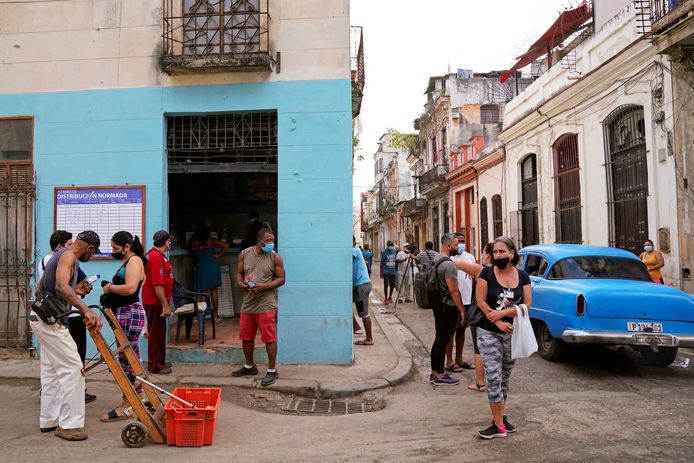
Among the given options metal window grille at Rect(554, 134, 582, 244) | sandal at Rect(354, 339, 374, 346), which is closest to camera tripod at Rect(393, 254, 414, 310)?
metal window grille at Rect(554, 134, 582, 244)

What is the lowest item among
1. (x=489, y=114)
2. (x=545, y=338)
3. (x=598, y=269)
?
(x=545, y=338)

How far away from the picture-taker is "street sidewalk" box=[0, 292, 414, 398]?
5.93 metres

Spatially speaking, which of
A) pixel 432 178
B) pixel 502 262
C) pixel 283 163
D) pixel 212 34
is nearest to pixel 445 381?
pixel 502 262

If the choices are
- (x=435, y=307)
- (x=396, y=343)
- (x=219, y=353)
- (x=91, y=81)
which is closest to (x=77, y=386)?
(x=219, y=353)

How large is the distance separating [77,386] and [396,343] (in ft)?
16.5

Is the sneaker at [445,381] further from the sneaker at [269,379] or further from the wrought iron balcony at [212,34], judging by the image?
the wrought iron balcony at [212,34]

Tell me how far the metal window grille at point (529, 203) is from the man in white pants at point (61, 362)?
15.6m

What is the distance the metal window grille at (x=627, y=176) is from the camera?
1177cm

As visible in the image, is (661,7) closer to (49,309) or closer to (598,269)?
(598,269)

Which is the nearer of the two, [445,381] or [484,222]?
[445,381]

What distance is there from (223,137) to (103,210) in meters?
1.87

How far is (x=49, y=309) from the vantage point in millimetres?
4395

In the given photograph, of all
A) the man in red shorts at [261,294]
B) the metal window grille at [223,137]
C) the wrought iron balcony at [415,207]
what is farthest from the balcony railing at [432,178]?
the man in red shorts at [261,294]

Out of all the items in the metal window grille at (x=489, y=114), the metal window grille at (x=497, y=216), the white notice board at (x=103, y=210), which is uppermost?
the metal window grille at (x=489, y=114)
